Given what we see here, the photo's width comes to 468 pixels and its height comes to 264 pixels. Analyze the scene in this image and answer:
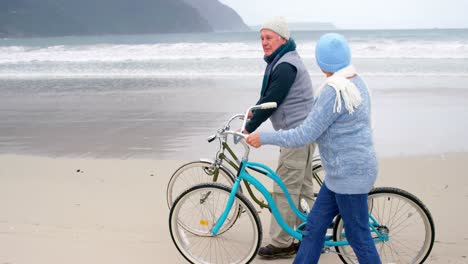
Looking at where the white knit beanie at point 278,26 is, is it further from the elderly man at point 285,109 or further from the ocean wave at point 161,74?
the ocean wave at point 161,74

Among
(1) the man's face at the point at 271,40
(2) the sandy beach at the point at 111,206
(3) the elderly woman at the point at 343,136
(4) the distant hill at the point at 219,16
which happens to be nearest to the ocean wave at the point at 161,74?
(2) the sandy beach at the point at 111,206

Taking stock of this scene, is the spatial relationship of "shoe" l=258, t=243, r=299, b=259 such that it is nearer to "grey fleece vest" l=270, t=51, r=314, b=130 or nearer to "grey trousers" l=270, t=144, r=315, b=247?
"grey trousers" l=270, t=144, r=315, b=247

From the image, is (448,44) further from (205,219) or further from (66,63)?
(205,219)

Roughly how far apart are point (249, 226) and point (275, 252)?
0.68m

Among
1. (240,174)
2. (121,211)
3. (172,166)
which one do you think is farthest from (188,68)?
(240,174)

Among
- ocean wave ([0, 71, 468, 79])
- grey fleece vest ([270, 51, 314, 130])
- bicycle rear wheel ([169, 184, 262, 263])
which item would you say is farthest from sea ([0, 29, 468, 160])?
grey fleece vest ([270, 51, 314, 130])

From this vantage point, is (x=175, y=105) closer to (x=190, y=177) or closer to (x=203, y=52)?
(x=190, y=177)

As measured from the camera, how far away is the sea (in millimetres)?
7012

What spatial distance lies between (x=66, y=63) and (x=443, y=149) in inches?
799

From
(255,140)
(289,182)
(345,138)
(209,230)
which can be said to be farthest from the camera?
(209,230)

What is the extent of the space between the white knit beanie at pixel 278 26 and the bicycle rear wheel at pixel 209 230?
1104 mm

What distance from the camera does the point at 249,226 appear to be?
4230 millimetres

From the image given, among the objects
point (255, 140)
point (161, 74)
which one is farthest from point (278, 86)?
point (161, 74)

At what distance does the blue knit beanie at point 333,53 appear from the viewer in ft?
8.29
